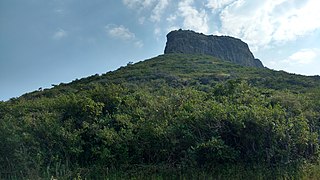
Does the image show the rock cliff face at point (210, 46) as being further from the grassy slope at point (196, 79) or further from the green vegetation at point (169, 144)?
the green vegetation at point (169, 144)

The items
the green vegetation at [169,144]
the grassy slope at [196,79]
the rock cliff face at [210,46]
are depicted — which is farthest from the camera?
the rock cliff face at [210,46]

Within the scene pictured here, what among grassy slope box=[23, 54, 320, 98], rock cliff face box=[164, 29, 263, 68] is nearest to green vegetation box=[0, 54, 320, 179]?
grassy slope box=[23, 54, 320, 98]

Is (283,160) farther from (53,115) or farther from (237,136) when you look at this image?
(53,115)

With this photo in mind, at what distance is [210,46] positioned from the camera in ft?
201

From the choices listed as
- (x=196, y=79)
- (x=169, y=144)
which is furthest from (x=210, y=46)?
(x=169, y=144)

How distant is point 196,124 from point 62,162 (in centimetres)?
321

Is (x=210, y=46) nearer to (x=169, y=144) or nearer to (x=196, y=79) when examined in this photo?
(x=196, y=79)

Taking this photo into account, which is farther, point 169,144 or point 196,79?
point 196,79

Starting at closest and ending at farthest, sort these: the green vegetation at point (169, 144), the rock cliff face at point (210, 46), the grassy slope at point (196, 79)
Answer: the green vegetation at point (169, 144), the grassy slope at point (196, 79), the rock cliff face at point (210, 46)

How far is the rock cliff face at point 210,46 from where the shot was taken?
55938mm

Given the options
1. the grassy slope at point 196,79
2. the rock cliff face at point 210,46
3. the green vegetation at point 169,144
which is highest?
the rock cliff face at point 210,46

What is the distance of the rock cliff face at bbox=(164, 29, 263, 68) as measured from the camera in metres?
55.9

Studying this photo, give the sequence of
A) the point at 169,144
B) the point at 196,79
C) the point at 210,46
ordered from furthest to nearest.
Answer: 1. the point at 210,46
2. the point at 196,79
3. the point at 169,144

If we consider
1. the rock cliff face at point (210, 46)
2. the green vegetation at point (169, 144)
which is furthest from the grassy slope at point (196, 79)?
the rock cliff face at point (210, 46)
